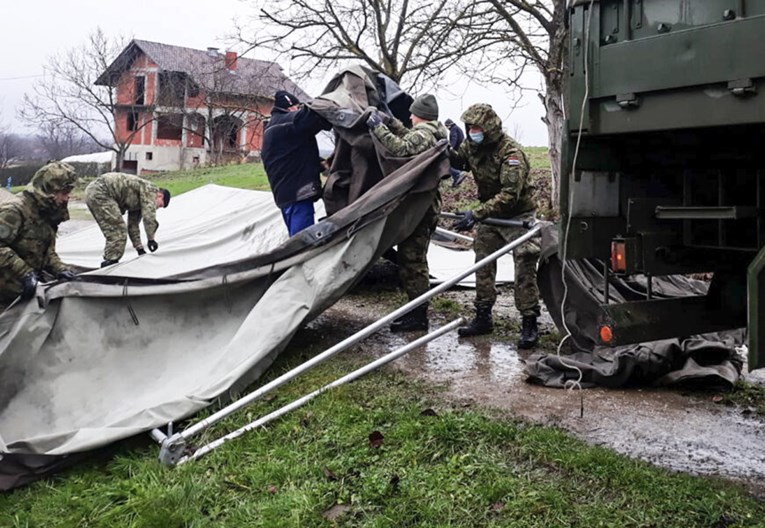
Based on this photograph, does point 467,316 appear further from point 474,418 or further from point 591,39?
point 591,39

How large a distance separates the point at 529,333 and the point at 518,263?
575 millimetres

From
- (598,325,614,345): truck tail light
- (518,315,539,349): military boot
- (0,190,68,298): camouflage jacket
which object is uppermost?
(0,190,68,298): camouflage jacket

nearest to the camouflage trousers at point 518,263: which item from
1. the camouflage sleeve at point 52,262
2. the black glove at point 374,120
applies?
the black glove at point 374,120

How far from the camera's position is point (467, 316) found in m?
7.11

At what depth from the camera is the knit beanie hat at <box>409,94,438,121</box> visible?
6.51 metres

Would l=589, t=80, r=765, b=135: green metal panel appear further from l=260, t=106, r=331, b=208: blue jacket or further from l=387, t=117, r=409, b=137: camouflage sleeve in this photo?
l=260, t=106, r=331, b=208: blue jacket

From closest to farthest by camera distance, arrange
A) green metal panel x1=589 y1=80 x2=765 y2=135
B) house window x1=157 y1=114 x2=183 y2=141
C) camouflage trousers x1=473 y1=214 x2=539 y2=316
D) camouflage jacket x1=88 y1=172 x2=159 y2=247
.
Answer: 1. green metal panel x1=589 y1=80 x2=765 y2=135
2. camouflage trousers x1=473 y1=214 x2=539 y2=316
3. camouflage jacket x1=88 y1=172 x2=159 y2=247
4. house window x1=157 y1=114 x2=183 y2=141

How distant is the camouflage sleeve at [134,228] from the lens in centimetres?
1002

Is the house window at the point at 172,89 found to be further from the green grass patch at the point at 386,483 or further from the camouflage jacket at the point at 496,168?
the green grass patch at the point at 386,483

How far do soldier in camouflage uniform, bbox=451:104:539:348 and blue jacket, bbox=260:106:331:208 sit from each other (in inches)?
58.9

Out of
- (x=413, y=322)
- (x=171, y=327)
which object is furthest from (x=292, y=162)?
(x=171, y=327)

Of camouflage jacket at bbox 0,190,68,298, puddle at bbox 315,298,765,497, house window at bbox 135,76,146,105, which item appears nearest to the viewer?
puddle at bbox 315,298,765,497

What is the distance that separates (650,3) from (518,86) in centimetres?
1192

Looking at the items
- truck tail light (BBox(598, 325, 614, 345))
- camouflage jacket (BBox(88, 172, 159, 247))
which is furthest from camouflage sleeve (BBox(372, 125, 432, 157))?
camouflage jacket (BBox(88, 172, 159, 247))
